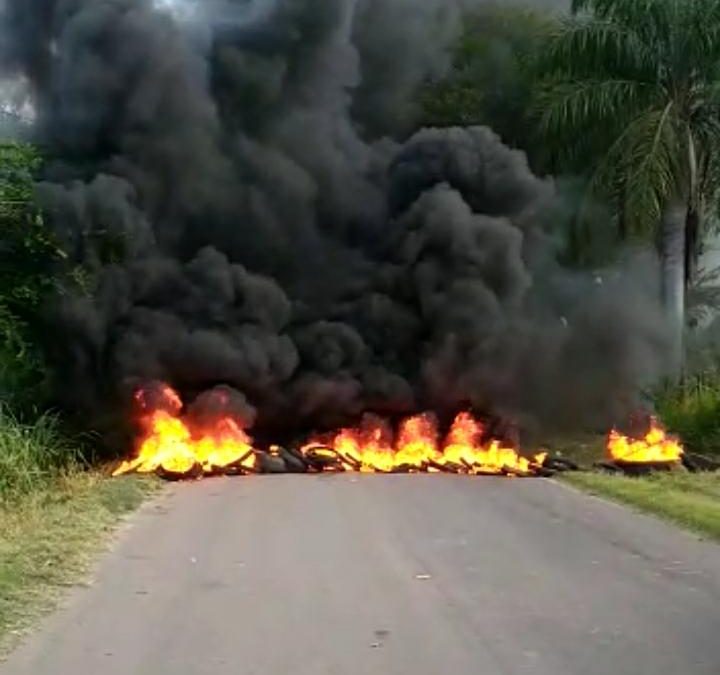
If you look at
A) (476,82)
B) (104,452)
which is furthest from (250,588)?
(476,82)

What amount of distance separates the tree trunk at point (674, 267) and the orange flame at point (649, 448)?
2324 millimetres

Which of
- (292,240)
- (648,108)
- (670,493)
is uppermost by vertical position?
(648,108)

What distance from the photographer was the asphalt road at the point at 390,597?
6445 millimetres

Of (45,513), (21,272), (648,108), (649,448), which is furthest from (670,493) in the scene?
(21,272)

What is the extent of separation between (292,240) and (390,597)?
15680 millimetres

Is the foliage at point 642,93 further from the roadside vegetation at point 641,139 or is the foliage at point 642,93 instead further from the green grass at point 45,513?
the green grass at point 45,513

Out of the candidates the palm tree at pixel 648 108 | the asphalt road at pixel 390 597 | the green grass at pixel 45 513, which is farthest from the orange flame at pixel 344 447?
the asphalt road at pixel 390 597

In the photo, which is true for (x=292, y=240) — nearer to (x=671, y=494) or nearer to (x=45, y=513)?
(x=671, y=494)

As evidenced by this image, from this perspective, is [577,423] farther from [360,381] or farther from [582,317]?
[360,381]

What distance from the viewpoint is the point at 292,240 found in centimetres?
2330

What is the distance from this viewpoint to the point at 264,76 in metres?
23.1

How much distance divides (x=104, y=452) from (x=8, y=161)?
549cm

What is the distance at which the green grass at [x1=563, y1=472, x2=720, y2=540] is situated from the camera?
11666 mm

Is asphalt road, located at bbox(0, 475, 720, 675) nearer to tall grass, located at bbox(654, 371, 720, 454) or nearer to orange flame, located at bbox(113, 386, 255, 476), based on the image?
orange flame, located at bbox(113, 386, 255, 476)
